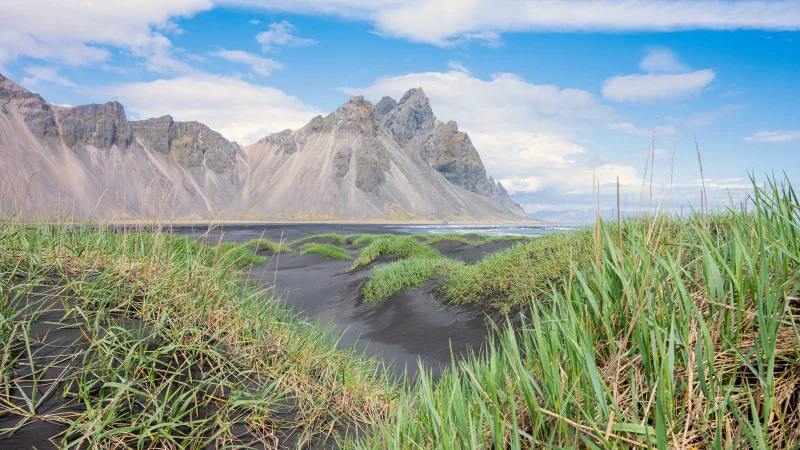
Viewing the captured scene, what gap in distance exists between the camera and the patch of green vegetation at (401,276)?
10359 mm

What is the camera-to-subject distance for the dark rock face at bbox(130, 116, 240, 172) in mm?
126875

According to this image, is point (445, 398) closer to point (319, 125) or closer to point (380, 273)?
point (380, 273)

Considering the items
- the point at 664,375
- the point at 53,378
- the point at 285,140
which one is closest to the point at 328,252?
the point at 53,378

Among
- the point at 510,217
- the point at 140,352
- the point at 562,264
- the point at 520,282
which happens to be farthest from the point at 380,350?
the point at 510,217

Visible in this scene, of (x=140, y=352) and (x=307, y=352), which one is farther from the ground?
(x=140, y=352)

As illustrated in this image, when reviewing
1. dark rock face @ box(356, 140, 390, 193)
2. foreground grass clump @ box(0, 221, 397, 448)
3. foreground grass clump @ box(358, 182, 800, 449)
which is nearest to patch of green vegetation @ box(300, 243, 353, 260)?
foreground grass clump @ box(0, 221, 397, 448)

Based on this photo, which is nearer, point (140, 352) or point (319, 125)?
point (140, 352)

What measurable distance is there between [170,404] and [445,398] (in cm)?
169

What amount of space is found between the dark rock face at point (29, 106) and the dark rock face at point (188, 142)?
21.4 metres

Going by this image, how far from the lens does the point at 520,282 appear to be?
23.7ft

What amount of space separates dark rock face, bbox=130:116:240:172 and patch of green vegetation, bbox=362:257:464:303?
437 ft

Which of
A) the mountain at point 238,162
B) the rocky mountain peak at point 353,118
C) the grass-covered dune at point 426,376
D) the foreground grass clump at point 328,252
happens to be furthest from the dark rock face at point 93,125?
the grass-covered dune at point 426,376

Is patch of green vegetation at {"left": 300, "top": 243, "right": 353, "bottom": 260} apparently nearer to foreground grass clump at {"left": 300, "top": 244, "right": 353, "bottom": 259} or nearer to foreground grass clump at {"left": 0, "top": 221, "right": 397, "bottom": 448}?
foreground grass clump at {"left": 300, "top": 244, "right": 353, "bottom": 259}

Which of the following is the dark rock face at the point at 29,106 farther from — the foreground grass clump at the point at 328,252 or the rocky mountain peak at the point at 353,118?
the foreground grass clump at the point at 328,252
